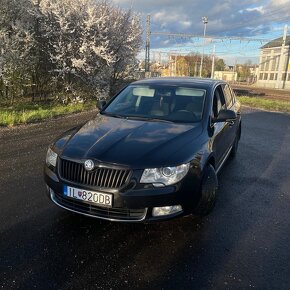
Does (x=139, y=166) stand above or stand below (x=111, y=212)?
above

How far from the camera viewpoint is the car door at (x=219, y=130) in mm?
4523

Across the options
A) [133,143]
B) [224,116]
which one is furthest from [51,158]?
[224,116]

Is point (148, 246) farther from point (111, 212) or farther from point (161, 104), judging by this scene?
point (161, 104)

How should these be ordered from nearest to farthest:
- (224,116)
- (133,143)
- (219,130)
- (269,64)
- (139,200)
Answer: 1. (139,200)
2. (133,143)
3. (224,116)
4. (219,130)
5. (269,64)

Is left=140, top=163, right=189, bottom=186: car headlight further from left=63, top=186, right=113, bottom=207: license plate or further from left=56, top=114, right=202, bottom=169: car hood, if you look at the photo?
left=63, top=186, right=113, bottom=207: license plate

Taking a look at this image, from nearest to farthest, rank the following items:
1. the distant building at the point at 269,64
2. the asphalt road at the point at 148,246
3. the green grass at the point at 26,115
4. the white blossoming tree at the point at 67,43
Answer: the asphalt road at the point at 148,246, the green grass at the point at 26,115, the white blossoming tree at the point at 67,43, the distant building at the point at 269,64

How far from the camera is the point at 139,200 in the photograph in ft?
10.6

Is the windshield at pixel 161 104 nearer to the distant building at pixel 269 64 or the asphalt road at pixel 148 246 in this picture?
the asphalt road at pixel 148 246

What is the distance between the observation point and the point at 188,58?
8938 centimetres

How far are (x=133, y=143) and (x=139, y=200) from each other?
69 centimetres

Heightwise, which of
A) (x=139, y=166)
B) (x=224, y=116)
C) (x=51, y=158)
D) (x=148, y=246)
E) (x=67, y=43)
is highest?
(x=67, y=43)

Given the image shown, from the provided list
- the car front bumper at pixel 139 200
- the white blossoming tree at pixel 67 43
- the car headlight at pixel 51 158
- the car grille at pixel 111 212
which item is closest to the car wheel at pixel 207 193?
the car front bumper at pixel 139 200

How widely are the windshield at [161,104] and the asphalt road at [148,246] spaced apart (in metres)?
1.33

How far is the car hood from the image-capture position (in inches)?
132
